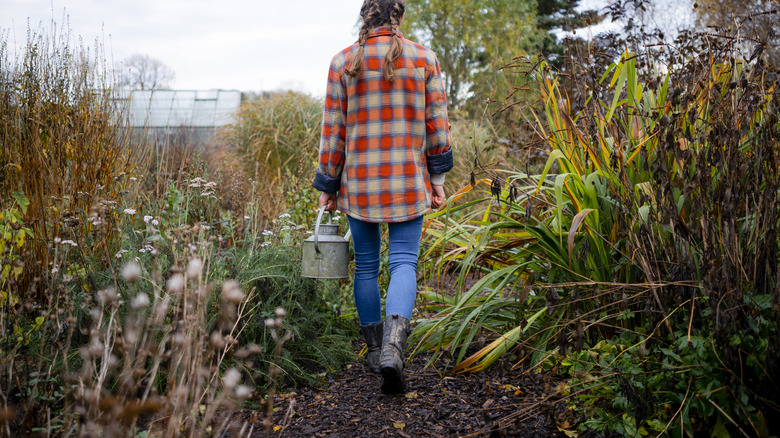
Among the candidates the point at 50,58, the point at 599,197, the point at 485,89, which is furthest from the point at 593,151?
the point at 485,89

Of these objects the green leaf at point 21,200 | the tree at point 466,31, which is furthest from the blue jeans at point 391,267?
the tree at point 466,31

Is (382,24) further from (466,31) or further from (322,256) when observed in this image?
(466,31)

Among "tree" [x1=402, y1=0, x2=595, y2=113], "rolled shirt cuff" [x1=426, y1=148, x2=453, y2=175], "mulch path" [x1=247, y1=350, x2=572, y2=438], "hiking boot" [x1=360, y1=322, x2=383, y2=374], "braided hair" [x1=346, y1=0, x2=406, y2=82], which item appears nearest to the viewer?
"mulch path" [x1=247, y1=350, x2=572, y2=438]

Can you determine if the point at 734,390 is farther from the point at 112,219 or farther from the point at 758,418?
the point at 112,219

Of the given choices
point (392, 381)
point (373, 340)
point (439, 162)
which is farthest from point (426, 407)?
point (439, 162)

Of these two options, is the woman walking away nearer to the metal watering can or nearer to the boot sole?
the boot sole

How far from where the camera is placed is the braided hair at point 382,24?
2.39 meters

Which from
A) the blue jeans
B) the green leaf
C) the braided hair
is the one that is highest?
the braided hair

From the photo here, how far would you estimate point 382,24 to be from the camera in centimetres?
249

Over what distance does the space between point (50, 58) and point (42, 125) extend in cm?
53

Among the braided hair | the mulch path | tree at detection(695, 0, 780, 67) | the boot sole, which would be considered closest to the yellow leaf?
the mulch path

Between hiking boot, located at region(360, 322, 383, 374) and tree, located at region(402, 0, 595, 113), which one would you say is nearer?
hiking boot, located at region(360, 322, 383, 374)

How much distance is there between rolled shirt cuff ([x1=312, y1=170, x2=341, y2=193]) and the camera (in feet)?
8.61

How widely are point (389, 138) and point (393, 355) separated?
3.14 ft
